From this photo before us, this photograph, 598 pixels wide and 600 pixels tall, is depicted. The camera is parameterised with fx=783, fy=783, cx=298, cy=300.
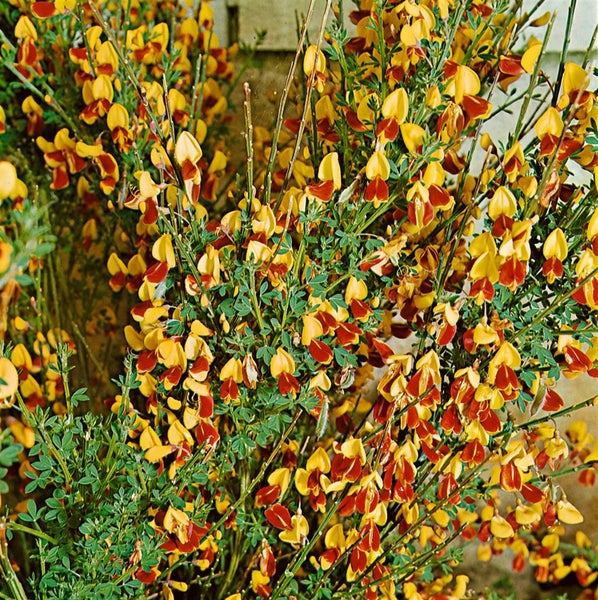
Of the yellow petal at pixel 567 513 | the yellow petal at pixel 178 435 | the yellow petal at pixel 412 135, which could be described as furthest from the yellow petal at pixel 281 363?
the yellow petal at pixel 567 513

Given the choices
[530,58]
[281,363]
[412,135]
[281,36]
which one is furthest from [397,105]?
[281,36]

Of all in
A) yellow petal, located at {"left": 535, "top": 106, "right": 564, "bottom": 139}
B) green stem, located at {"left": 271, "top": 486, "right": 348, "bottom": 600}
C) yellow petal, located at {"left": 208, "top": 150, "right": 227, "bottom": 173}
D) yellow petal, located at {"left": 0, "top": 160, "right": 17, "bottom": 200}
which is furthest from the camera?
yellow petal, located at {"left": 208, "top": 150, "right": 227, "bottom": 173}

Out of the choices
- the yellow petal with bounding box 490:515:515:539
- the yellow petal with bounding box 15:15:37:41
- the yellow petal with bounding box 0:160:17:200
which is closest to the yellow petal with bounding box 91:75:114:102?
the yellow petal with bounding box 15:15:37:41

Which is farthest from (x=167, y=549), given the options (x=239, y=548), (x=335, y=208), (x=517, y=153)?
(x=517, y=153)

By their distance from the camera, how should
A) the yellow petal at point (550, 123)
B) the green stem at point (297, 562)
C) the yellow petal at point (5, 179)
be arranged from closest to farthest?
the yellow petal at point (5, 179) < the yellow petal at point (550, 123) < the green stem at point (297, 562)

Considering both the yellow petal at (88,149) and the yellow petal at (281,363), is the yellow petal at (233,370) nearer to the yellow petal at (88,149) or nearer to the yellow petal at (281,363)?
the yellow petal at (281,363)

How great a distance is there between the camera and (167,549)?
2.35 ft

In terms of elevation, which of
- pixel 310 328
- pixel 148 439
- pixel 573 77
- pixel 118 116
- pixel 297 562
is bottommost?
pixel 297 562

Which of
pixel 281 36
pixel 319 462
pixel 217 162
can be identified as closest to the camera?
pixel 319 462

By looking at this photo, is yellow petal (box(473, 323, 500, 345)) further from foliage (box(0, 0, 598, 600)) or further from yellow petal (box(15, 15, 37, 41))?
yellow petal (box(15, 15, 37, 41))

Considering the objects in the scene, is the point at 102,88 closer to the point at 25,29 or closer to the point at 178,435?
the point at 25,29

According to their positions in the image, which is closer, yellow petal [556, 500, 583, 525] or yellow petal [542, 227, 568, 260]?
yellow petal [542, 227, 568, 260]

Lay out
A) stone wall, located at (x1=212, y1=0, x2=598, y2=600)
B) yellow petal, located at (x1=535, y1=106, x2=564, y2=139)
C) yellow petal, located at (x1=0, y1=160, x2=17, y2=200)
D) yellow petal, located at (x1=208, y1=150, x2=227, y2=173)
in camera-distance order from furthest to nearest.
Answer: stone wall, located at (x1=212, y1=0, x2=598, y2=600) → yellow petal, located at (x1=208, y1=150, x2=227, y2=173) → yellow petal, located at (x1=535, y1=106, x2=564, y2=139) → yellow petal, located at (x1=0, y1=160, x2=17, y2=200)

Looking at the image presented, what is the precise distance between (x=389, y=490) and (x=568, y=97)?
0.39 meters
